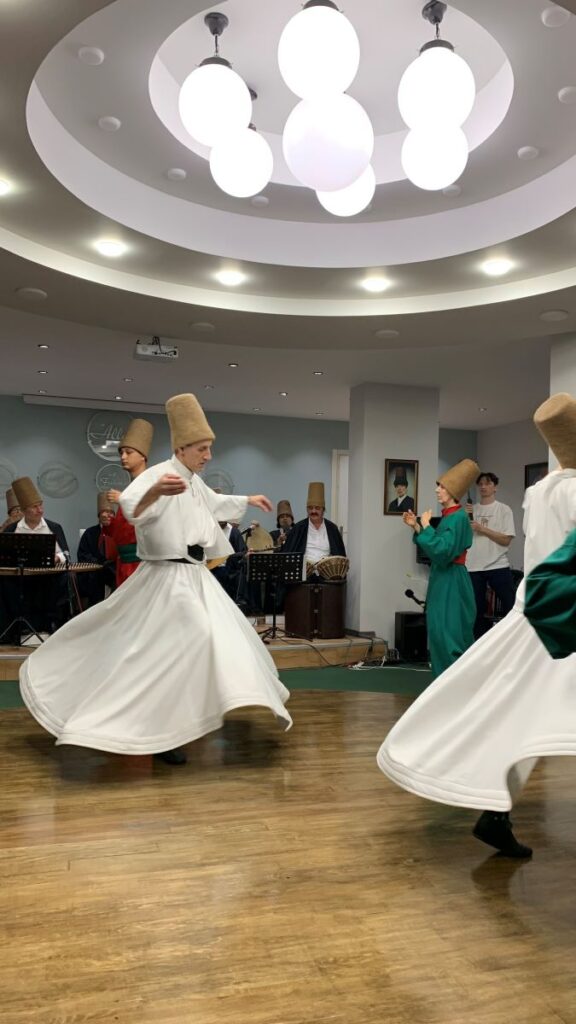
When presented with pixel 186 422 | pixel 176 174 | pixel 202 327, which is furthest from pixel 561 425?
pixel 202 327

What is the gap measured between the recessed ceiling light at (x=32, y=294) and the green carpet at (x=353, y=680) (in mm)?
2738

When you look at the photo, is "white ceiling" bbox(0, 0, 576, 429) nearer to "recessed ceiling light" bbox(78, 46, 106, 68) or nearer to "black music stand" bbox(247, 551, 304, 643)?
"recessed ceiling light" bbox(78, 46, 106, 68)

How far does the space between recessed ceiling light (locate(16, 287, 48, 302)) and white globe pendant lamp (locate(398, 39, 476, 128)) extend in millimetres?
3199

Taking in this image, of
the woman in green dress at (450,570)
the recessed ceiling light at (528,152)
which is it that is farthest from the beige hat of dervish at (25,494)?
the recessed ceiling light at (528,152)

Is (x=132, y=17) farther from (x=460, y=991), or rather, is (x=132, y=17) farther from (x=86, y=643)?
(x=460, y=991)

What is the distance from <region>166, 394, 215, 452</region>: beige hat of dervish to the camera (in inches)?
148

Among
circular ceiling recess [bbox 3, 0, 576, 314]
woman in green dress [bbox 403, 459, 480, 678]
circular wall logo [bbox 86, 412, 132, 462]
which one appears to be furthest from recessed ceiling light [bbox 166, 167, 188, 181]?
circular wall logo [bbox 86, 412, 132, 462]

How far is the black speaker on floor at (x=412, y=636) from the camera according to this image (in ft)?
23.1

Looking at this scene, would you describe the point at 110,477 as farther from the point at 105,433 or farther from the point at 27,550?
the point at 27,550

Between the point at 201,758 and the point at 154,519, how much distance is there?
1.18 m

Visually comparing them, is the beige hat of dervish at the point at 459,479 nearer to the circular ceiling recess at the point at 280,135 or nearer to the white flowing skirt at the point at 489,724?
the circular ceiling recess at the point at 280,135

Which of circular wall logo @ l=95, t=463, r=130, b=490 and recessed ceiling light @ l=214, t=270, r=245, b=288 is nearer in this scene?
recessed ceiling light @ l=214, t=270, r=245, b=288

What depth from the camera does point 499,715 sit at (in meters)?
2.37

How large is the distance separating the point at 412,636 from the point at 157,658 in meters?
4.13
